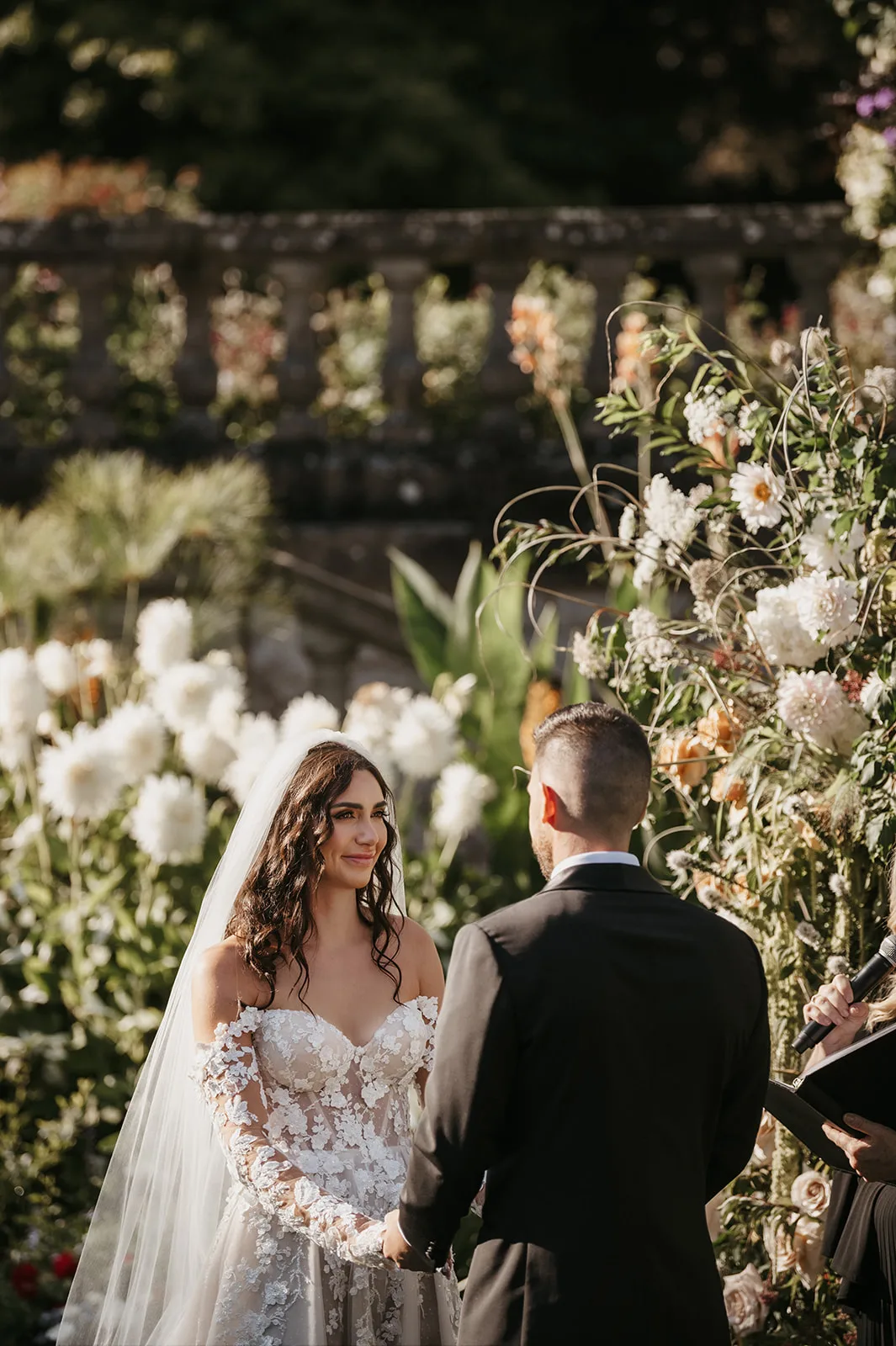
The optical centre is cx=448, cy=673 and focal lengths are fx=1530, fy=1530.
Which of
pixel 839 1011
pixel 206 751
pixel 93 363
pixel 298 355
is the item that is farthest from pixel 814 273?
pixel 839 1011

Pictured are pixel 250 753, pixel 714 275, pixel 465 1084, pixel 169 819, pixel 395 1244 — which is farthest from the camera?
pixel 714 275

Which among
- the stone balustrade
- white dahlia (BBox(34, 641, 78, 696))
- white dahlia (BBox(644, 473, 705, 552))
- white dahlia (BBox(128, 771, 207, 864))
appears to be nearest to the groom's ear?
white dahlia (BBox(644, 473, 705, 552))

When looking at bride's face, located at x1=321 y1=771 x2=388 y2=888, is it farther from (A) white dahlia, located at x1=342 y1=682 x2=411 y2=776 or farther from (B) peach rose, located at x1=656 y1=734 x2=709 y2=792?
(A) white dahlia, located at x1=342 y1=682 x2=411 y2=776

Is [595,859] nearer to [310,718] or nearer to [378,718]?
[310,718]

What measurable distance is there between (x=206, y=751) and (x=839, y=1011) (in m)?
2.66

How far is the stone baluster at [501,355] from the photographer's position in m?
6.51

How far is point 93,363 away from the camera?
662 cm

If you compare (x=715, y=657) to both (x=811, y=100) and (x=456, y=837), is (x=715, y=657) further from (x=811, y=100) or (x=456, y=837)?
(x=811, y=100)

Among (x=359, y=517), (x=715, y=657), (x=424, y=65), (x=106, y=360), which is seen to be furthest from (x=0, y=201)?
(x=715, y=657)

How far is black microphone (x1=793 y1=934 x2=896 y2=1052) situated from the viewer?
267cm

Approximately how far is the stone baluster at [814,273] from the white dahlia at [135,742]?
333cm

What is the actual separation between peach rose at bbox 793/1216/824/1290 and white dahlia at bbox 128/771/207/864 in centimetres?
220

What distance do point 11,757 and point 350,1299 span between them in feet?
8.93

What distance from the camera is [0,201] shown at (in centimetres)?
1017
